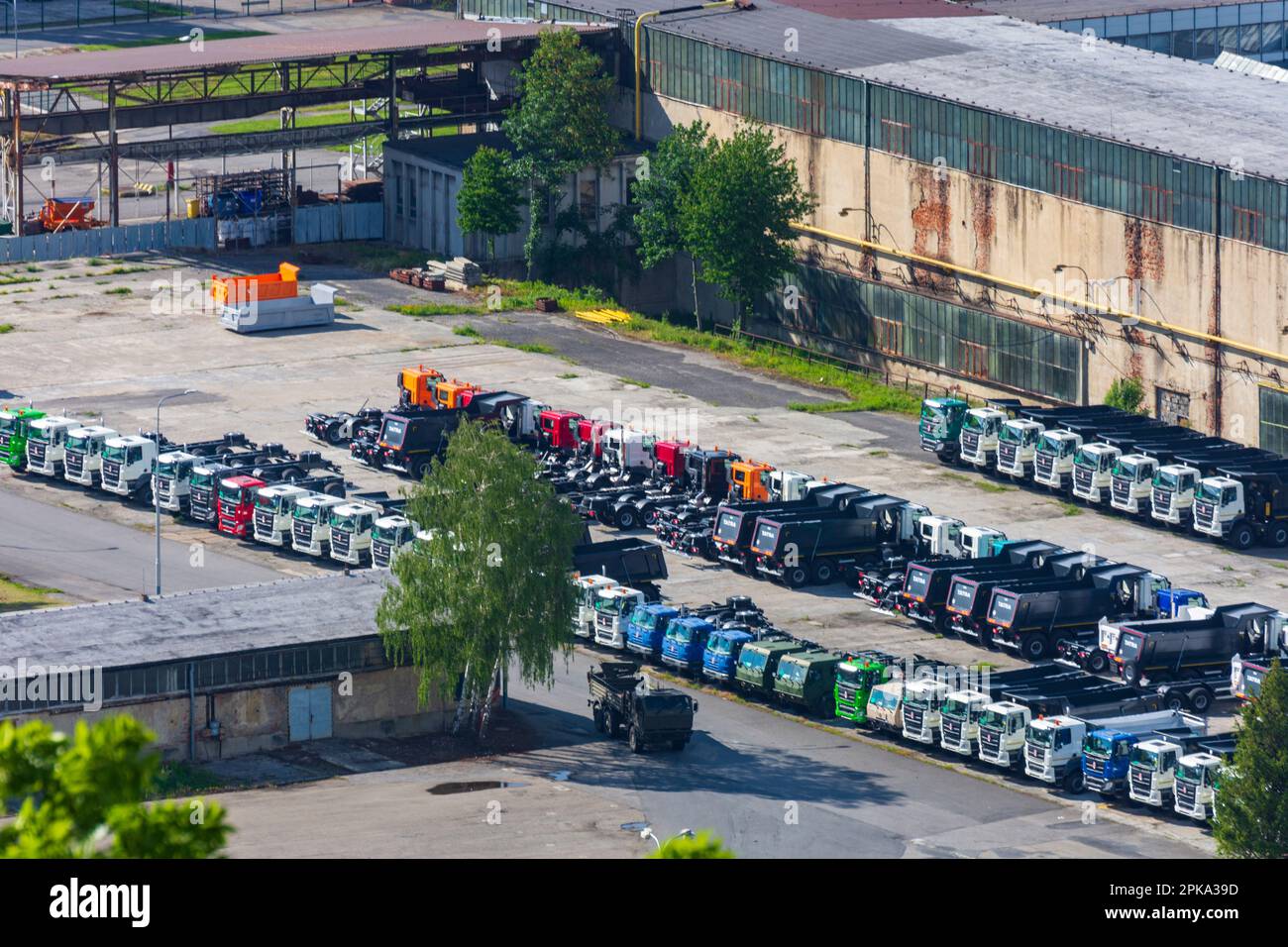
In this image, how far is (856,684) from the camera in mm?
66812

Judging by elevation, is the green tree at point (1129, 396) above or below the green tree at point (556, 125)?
below

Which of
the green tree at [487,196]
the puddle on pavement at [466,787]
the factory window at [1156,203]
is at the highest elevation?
the factory window at [1156,203]

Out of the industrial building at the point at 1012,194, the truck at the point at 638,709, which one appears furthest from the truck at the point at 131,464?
the industrial building at the point at 1012,194

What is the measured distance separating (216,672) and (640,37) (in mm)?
67193

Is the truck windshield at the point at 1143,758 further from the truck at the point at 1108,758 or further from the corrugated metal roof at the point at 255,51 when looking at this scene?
the corrugated metal roof at the point at 255,51

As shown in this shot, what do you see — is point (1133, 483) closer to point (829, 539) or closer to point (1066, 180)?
point (829, 539)

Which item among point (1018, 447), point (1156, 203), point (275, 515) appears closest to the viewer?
point (275, 515)

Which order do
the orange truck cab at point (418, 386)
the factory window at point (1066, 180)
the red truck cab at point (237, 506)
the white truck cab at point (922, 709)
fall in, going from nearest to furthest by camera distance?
the white truck cab at point (922, 709)
the red truck cab at point (237, 506)
the orange truck cab at point (418, 386)
the factory window at point (1066, 180)

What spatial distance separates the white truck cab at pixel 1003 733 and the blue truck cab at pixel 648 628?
1168 centimetres

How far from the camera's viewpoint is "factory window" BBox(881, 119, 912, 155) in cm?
10862

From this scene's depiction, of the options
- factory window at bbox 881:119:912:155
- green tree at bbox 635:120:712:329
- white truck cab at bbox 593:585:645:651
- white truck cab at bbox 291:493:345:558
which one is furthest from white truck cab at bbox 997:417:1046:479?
green tree at bbox 635:120:712:329

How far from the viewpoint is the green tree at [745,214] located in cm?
11000

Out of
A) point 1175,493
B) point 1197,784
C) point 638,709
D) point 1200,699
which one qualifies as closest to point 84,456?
point 638,709
